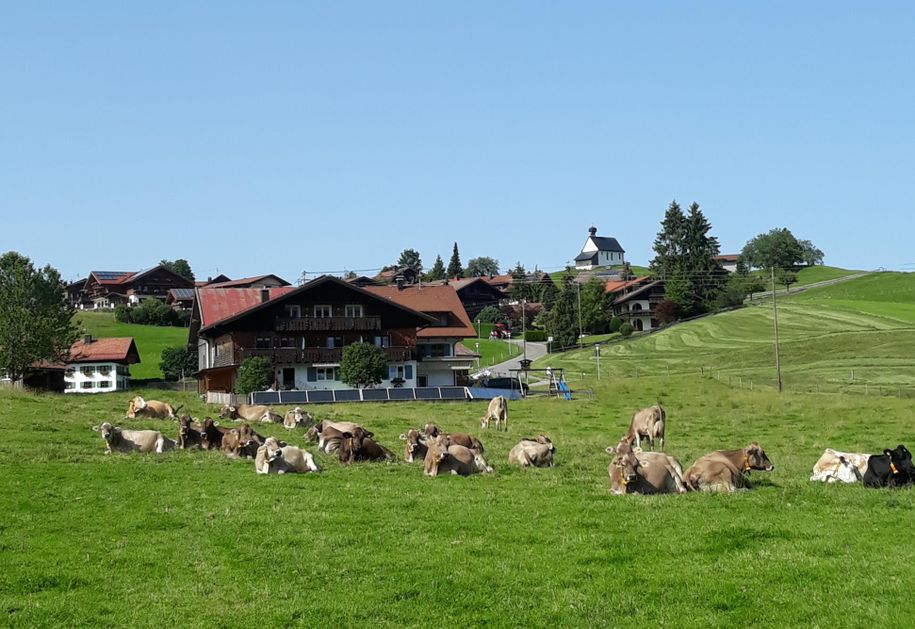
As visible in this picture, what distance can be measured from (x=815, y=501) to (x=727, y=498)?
1387 millimetres

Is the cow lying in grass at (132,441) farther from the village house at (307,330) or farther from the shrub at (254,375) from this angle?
the village house at (307,330)

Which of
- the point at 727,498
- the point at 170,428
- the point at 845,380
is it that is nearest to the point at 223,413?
the point at 170,428

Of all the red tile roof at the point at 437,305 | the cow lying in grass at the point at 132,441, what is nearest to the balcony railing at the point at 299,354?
the red tile roof at the point at 437,305

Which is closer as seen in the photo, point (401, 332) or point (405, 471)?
point (405, 471)

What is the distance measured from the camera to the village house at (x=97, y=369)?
98.6 metres

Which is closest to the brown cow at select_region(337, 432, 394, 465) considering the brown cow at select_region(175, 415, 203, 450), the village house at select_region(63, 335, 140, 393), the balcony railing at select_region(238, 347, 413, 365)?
the brown cow at select_region(175, 415, 203, 450)

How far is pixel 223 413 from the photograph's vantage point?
38.9 meters

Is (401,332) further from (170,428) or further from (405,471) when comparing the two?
(405,471)

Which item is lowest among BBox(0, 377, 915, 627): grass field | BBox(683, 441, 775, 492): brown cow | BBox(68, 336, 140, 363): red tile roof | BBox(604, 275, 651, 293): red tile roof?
BBox(0, 377, 915, 627): grass field

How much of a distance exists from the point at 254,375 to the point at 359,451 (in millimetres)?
42700

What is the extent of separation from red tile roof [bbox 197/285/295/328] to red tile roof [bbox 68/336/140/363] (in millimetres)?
24329

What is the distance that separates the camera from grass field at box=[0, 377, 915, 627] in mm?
11016

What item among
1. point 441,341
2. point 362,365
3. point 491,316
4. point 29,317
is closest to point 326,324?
point 362,365

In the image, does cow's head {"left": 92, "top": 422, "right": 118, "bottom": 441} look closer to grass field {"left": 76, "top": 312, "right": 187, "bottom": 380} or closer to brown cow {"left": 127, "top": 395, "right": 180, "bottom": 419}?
brown cow {"left": 127, "top": 395, "right": 180, "bottom": 419}
